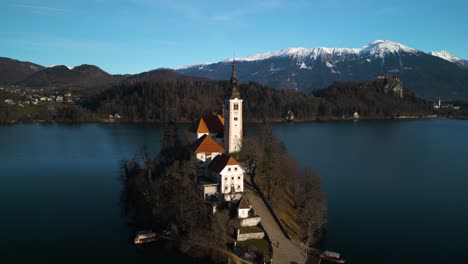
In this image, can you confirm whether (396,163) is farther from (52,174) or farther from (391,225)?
(52,174)

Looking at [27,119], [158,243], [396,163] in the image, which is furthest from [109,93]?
[158,243]

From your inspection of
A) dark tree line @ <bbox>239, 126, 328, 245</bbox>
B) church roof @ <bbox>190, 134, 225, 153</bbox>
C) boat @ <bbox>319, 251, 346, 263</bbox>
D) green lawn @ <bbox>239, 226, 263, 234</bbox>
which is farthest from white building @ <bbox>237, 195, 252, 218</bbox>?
church roof @ <bbox>190, 134, 225, 153</bbox>

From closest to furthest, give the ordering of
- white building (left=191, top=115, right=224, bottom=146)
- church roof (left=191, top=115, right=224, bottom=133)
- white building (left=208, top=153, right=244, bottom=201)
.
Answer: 1. white building (left=208, top=153, right=244, bottom=201)
2. white building (left=191, top=115, right=224, bottom=146)
3. church roof (left=191, top=115, right=224, bottom=133)

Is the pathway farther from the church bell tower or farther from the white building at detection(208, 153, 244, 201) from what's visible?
the church bell tower

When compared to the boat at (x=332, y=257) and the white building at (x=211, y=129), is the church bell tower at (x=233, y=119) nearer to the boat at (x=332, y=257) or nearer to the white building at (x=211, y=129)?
the white building at (x=211, y=129)

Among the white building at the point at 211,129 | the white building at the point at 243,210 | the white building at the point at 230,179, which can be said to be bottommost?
the white building at the point at 243,210

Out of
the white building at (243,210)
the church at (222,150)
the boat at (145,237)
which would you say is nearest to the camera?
the white building at (243,210)

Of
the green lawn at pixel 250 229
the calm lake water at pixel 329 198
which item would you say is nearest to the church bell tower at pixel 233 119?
the calm lake water at pixel 329 198
